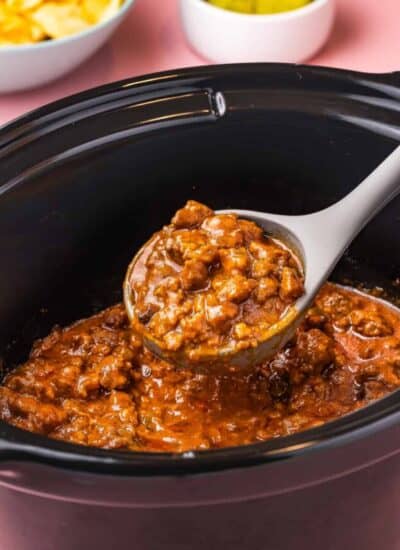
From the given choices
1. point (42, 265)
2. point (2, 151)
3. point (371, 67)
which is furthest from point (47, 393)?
point (371, 67)

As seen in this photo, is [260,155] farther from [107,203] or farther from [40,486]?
[40,486]

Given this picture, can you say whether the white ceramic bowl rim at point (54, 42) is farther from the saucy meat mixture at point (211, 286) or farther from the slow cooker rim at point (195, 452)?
the slow cooker rim at point (195, 452)

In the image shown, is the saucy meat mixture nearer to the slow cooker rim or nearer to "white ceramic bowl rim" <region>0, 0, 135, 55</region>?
the slow cooker rim

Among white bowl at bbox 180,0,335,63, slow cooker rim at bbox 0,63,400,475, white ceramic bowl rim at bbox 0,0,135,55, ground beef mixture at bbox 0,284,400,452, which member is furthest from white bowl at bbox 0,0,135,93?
slow cooker rim at bbox 0,63,400,475

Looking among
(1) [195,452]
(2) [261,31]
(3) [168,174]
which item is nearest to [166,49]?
(2) [261,31]

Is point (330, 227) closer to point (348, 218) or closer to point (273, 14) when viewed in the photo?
point (348, 218)

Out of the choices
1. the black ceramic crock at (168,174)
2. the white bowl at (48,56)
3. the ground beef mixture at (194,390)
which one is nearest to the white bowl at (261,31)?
the white bowl at (48,56)
